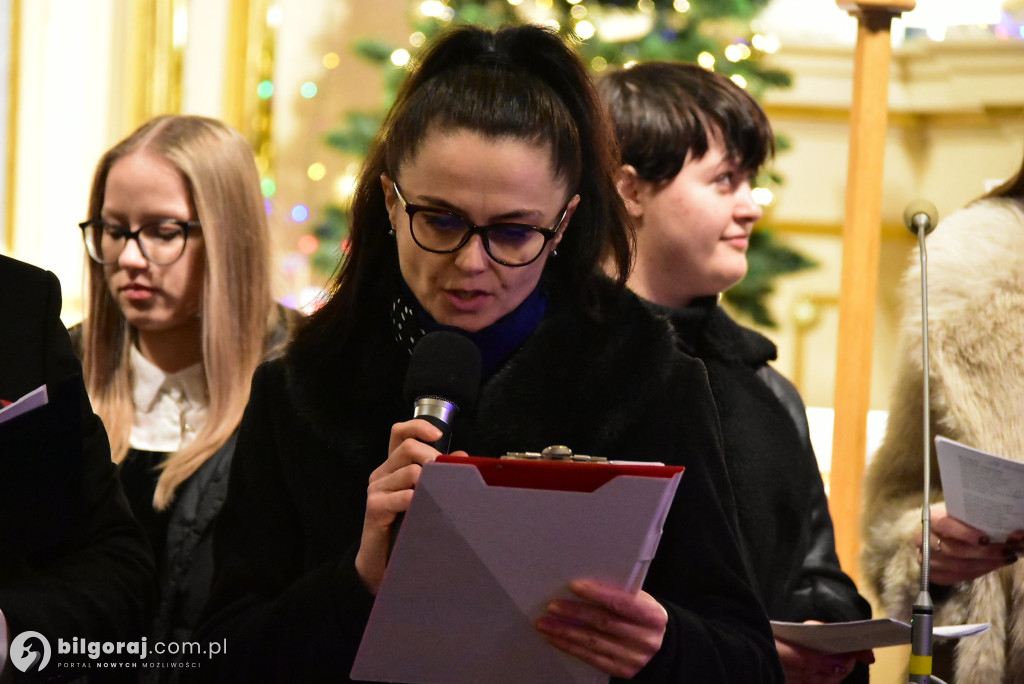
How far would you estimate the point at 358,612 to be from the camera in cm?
140

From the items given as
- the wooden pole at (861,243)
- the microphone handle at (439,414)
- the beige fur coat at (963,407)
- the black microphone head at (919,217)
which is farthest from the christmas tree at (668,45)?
the microphone handle at (439,414)

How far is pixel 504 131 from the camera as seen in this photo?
150 centimetres

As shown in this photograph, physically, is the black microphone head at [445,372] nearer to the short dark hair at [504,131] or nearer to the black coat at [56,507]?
the short dark hair at [504,131]

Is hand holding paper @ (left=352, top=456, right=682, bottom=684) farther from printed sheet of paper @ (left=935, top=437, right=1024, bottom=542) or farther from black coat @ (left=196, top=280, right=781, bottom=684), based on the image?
printed sheet of paper @ (left=935, top=437, right=1024, bottom=542)

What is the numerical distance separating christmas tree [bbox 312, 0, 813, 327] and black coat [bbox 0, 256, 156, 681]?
10.9ft

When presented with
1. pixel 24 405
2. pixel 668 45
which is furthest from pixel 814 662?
pixel 668 45

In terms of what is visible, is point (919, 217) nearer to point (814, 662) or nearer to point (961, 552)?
point (961, 552)

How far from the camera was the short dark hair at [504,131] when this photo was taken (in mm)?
1536

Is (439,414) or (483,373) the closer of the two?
(439,414)

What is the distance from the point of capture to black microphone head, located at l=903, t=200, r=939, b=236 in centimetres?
198

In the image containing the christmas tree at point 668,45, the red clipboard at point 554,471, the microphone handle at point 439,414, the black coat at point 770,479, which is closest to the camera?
the red clipboard at point 554,471

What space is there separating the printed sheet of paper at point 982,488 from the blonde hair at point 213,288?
1.29m

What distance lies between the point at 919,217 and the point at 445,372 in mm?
1007

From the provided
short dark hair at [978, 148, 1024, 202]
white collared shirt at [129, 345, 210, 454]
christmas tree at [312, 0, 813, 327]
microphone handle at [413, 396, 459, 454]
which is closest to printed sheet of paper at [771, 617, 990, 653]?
microphone handle at [413, 396, 459, 454]
